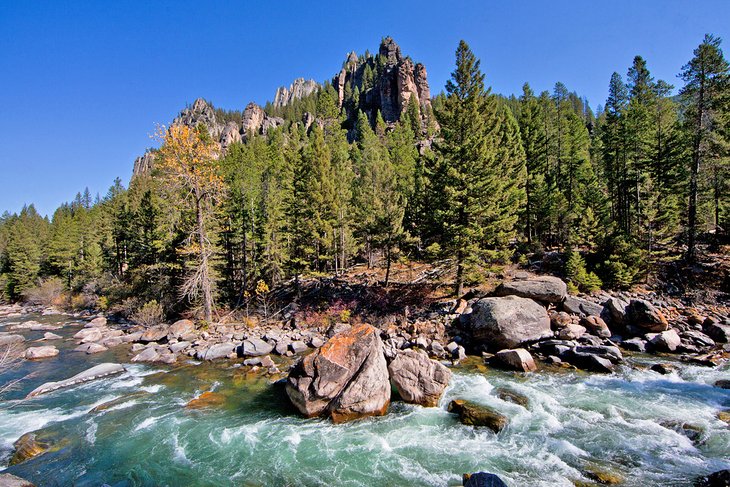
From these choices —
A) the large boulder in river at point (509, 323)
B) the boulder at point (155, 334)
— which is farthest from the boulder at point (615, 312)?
the boulder at point (155, 334)

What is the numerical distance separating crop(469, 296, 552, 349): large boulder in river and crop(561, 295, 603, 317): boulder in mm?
2379

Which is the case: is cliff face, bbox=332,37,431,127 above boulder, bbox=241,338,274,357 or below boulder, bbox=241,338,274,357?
above

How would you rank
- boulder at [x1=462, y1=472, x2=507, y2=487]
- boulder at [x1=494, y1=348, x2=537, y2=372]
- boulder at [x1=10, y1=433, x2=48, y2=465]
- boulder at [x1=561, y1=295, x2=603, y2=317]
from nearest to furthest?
boulder at [x1=462, y1=472, x2=507, y2=487]
boulder at [x1=10, y1=433, x2=48, y2=465]
boulder at [x1=494, y1=348, x2=537, y2=372]
boulder at [x1=561, y1=295, x2=603, y2=317]

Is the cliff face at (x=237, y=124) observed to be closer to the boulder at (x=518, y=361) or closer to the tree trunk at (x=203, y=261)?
the tree trunk at (x=203, y=261)

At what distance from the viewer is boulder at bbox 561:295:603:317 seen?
2000 cm

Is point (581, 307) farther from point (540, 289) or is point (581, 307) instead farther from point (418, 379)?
point (418, 379)

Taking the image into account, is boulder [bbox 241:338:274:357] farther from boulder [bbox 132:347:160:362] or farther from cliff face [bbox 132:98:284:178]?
cliff face [bbox 132:98:284:178]

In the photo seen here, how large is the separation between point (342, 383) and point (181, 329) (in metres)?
17.9

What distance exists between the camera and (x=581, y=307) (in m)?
20.3

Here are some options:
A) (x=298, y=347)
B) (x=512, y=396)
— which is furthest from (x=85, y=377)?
(x=512, y=396)

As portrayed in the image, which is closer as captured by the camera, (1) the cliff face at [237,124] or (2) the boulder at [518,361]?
(2) the boulder at [518,361]

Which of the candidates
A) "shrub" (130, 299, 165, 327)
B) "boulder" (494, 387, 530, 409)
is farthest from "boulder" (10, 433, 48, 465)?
"shrub" (130, 299, 165, 327)

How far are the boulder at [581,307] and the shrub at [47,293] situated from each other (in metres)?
59.8

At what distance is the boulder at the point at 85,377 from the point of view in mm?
15335
